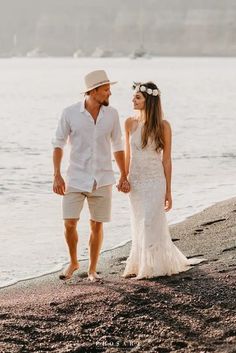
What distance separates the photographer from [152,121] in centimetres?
649

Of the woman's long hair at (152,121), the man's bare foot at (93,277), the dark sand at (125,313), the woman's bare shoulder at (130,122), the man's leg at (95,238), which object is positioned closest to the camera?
the dark sand at (125,313)

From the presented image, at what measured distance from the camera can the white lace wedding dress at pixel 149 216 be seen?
6.56 metres

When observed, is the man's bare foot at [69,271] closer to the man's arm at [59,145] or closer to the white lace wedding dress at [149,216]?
the white lace wedding dress at [149,216]

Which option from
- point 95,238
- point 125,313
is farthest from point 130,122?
point 125,313

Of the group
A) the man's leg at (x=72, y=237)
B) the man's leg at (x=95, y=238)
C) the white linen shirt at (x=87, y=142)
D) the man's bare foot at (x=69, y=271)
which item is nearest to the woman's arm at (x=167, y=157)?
the white linen shirt at (x=87, y=142)

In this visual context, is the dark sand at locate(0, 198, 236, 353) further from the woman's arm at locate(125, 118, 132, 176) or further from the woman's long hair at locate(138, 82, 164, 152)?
the woman's long hair at locate(138, 82, 164, 152)

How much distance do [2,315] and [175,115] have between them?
130 ft

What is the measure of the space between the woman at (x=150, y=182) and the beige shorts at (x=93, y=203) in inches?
8.5

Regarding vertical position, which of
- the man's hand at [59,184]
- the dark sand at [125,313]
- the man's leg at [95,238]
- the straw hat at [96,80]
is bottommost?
the dark sand at [125,313]

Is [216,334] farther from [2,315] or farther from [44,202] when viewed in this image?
[44,202]

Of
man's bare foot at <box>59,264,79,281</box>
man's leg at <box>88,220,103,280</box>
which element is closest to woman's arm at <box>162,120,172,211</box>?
man's leg at <box>88,220,103,280</box>

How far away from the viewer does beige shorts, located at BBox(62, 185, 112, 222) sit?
21.6ft

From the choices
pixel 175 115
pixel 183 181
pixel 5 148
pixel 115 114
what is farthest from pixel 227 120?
pixel 115 114

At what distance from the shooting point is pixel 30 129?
3641 centimetres
